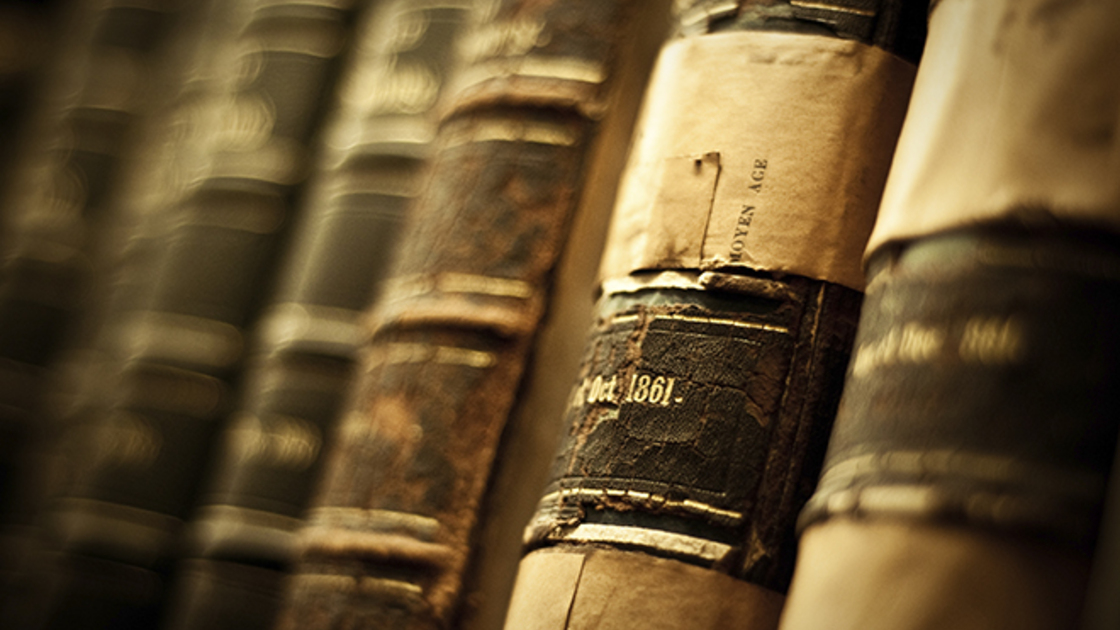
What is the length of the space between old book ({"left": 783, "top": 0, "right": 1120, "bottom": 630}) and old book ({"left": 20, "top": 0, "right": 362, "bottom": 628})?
2.25 feet

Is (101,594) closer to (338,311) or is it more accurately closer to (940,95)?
(338,311)

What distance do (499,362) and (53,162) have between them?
33.2 inches

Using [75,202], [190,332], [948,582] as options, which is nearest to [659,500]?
[948,582]

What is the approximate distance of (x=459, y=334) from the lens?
0.72 m

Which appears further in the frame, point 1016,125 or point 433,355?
point 433,355

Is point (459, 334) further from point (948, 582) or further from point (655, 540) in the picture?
point (948, 582)

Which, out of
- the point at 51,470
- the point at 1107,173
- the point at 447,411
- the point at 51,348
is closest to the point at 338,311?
the point at 447,411

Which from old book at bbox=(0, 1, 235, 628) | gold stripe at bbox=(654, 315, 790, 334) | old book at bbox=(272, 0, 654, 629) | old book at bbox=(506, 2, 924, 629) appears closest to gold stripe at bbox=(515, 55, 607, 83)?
old book at bbox=(272, 0, 654, 629)

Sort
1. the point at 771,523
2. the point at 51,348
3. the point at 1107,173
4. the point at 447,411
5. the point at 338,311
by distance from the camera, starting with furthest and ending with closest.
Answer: the point at 51,348 < the point at 338,311 < the point at 447,411 < the point at 771,523 < the point at 1107,173

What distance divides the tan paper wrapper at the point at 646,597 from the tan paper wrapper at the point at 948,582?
86mm

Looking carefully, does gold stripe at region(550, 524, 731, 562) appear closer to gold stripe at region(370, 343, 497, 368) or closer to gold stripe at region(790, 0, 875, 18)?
gold stripe at region(370, 343, 497, 368)

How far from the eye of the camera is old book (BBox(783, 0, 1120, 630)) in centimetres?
41

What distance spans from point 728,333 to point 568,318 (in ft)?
0.59

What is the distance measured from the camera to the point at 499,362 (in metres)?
0.71
